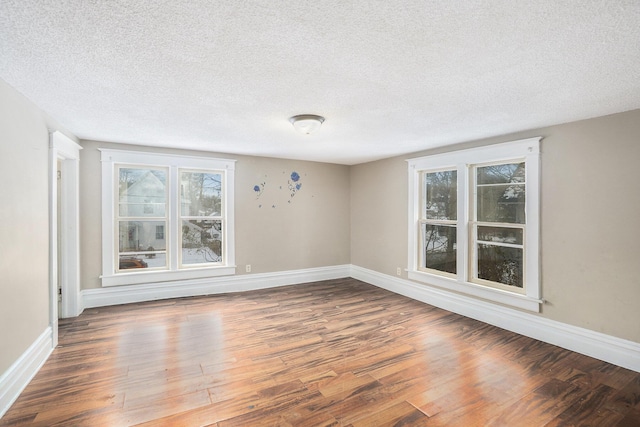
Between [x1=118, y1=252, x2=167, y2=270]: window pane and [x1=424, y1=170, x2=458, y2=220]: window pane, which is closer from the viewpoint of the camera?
[x1=424, y1=170, x2=458, y2=220]: window pane

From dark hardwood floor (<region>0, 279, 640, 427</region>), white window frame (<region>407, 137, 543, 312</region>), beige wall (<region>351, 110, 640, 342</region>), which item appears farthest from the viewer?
white window frame (<region>407, 137, 543, 312</region>)

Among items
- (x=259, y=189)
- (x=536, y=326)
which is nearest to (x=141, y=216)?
(x=259, y=189)

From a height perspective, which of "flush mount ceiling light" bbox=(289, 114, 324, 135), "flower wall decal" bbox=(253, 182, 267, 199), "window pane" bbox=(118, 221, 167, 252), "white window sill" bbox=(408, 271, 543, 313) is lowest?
"white window sill" bbox=(408, 271, 543, 313)

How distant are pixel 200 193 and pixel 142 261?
1348 millimetres

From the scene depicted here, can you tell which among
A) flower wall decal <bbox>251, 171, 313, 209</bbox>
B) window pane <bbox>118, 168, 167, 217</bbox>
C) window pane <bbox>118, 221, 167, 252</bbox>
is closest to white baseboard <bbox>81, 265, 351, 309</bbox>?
window pane <bbox>118, 221, 167, 252</bbox>

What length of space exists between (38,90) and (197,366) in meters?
2.64

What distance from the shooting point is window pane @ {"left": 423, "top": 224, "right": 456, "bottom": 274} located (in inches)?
181

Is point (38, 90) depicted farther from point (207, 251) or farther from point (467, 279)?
point (467, 279)

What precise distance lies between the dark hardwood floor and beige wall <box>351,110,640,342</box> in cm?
47

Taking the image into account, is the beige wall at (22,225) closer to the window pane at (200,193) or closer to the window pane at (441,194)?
the window pane at (200,193)

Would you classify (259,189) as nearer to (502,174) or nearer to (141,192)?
(141,192)

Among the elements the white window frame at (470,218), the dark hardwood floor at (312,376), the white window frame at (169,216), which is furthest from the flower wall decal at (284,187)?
the dark hardwood floor at (312,376)

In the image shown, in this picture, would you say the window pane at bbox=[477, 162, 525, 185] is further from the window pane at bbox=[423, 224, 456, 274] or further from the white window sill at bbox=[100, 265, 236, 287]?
the white window sill at bbox=[100, 265, 236, 287]

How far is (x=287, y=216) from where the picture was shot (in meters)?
5.80
